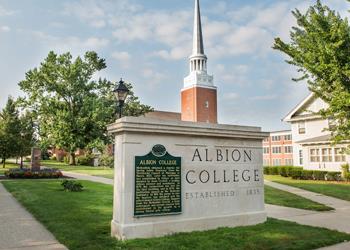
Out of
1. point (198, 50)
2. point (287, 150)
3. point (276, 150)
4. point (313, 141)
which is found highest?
point (198, 50)

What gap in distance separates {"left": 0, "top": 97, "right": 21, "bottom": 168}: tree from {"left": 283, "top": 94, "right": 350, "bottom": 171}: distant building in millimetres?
30812

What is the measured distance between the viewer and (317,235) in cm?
711

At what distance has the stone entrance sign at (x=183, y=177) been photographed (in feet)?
22.8

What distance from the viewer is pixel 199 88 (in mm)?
62688

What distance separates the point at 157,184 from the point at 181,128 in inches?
57.6

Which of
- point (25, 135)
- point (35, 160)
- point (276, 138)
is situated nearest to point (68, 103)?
point (25, 135)

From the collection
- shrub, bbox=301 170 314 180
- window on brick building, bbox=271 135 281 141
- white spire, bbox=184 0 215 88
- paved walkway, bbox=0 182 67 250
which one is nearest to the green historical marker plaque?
paved walkway, bbox=0 182 67 250

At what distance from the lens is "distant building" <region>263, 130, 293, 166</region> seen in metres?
66.7

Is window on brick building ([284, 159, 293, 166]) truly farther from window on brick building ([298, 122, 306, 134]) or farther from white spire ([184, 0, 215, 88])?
window on brick building ([298, 122, 306, 134])

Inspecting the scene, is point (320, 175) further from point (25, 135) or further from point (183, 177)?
point (25, 135)

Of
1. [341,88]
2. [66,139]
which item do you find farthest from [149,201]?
[66,139]

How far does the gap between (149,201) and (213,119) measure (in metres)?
58.0

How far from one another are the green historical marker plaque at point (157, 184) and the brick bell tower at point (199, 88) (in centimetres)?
5456

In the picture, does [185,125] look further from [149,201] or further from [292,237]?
[292,237]
